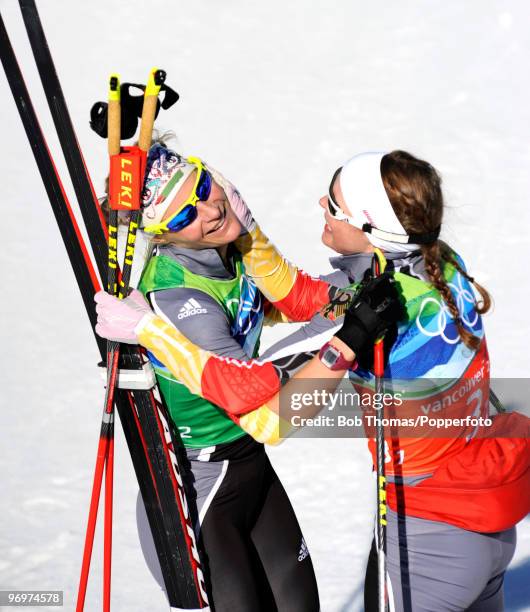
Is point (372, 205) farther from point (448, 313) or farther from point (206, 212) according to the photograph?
point (206, 212)

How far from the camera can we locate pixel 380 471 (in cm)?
238

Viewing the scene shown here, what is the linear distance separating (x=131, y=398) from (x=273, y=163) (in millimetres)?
3873

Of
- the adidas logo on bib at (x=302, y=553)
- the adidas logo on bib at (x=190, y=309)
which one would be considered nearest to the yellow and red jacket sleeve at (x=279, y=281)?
the adidas logo on bib at (x=190, y=309)

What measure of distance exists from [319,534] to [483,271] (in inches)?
82.2

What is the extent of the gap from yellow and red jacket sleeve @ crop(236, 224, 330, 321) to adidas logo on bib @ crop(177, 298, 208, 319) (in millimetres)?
463

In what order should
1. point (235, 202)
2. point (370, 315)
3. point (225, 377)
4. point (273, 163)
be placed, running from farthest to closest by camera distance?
1. point (273, 163)
2. point (235, 202)
3. point (225, 377)
4. point (370, 315)

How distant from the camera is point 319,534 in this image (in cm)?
392

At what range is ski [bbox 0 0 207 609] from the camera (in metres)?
2.41

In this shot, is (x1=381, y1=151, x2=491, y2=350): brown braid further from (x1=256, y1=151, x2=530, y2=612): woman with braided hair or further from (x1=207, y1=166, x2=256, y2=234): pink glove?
(x1=207, y1=166, x2=256, y2=234): pink glove

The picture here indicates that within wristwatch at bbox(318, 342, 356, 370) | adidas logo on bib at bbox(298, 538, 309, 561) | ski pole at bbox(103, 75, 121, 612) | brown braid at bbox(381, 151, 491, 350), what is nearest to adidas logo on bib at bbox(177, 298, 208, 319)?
ski pole at bbox(103, 75, 121, 612)

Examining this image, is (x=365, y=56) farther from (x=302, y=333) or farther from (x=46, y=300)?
(x=302, y=333)

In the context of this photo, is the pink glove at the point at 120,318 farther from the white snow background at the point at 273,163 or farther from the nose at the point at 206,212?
the white snow background at the point at 273,163

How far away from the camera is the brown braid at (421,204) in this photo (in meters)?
2.33

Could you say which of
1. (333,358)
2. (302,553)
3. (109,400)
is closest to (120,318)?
(109,400)
